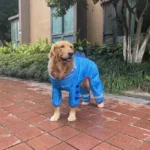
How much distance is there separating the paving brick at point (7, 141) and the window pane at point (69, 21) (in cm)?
751

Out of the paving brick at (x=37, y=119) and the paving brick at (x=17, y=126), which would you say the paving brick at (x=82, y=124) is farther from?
the paving brick at (x=17, y=126)

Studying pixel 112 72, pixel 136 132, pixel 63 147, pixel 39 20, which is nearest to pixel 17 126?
pixel 63 147

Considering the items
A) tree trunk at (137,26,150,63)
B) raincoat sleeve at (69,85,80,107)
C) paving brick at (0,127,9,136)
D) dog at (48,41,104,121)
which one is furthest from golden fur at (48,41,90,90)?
tree trunk at (137,26,150,63)

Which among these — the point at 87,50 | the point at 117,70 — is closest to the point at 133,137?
the point at 117,70

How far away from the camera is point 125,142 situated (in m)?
2.21

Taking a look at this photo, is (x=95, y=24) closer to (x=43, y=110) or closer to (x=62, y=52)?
(x=43, y=110)

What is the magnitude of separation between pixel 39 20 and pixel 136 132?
415 inches

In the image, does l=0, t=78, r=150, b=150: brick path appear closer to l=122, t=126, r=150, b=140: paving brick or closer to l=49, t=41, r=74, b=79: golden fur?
l=122, t=126, r=150, b=140: paving brick

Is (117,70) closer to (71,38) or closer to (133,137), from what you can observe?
(133,137)

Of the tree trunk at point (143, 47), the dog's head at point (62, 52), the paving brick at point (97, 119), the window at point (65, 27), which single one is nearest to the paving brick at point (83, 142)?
the paving brick at point (97, 119)

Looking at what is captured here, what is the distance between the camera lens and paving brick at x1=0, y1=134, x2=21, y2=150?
2166 mm

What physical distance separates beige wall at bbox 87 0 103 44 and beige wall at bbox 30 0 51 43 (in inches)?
118

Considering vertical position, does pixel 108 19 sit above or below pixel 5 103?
above

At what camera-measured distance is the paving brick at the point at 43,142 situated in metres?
2.12
